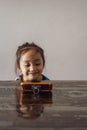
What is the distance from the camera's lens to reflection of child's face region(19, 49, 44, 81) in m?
1.11

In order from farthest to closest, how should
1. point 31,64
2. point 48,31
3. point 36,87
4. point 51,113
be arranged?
point 48,31, point 31,64, point 36,87, point 51,113

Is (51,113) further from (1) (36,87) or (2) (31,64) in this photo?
(2) (31,64)

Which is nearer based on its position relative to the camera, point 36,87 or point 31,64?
point 36,87

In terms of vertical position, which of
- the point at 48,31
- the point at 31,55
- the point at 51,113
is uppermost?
the point at 48,31

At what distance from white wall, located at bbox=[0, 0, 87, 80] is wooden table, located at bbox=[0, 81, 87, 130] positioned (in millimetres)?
1898

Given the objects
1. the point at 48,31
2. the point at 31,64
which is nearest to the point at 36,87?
the point at 31,64

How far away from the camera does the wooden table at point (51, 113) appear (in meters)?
0.53

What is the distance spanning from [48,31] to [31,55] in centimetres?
169

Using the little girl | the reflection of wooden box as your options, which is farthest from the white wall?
the reflection of wooden box

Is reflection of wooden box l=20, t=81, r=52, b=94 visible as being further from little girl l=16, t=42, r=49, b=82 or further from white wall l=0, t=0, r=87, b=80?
white wall l=0, t=0, r=87, b=80

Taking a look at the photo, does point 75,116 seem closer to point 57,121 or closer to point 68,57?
point 57,121

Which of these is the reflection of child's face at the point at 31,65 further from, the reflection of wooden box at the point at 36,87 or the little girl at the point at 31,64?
the reflection of wooden box at the point at 36,87

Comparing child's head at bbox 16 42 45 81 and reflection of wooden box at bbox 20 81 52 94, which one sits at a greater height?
child's head at bbox 16 42 45 81

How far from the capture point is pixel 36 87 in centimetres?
90
